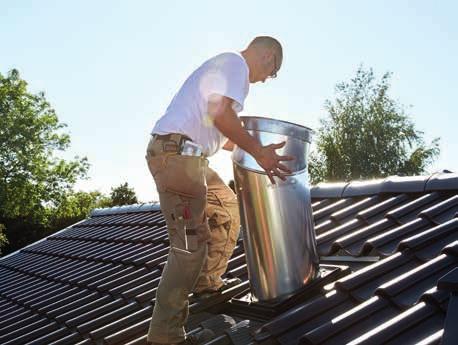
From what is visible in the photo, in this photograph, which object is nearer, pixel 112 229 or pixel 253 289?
pixel 253 289

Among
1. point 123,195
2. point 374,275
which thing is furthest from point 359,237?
point 123,195

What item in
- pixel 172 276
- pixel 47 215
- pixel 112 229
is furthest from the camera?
pixel 47 215

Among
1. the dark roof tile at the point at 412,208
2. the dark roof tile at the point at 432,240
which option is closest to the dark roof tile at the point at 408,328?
the dark roof tile at the point at 432,240

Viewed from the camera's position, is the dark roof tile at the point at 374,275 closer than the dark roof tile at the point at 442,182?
Yes

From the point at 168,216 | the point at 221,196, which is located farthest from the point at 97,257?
the point at 168,216

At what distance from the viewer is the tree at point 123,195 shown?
90.5 ft

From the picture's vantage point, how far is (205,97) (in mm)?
2643

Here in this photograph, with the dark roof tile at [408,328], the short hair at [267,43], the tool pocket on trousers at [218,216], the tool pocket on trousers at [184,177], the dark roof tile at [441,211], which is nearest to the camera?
the dark roof tile at [408,328]

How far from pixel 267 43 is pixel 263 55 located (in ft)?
0.20

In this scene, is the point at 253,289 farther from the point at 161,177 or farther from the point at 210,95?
the point at 210,95

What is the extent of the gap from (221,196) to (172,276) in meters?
0.76

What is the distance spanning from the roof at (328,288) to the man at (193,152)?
289 mm

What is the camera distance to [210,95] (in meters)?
2.60

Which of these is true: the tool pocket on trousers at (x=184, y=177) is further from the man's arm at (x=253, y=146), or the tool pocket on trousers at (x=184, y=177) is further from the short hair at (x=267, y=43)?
the short hair at (x=267, y=43)
